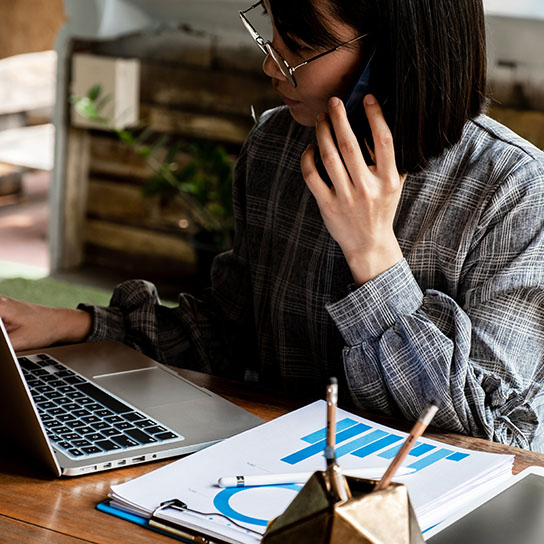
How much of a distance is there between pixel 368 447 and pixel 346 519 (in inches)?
15.8

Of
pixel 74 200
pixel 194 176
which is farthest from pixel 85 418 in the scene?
pixel 74 200

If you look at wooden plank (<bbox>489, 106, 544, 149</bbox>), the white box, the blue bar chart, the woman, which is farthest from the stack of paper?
the white box

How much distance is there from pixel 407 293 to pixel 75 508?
1.60 feet

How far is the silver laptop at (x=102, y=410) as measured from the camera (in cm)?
91

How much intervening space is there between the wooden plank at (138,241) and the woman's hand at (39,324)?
282cm

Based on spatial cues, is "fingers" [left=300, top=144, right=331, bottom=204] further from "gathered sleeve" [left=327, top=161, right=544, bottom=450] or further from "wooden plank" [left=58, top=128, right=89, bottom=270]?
"wooden plank" [left=58, top=128, right=89, bottom=270]

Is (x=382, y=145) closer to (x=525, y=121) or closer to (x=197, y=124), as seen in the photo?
(x=525, y=121)

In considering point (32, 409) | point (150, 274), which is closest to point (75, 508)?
point (32, 409)

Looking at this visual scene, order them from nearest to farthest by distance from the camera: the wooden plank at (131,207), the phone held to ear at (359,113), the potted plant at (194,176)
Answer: the phone held to ear at (359,113) < the potted plant at (194,176) < the wooden plank at (131,207)

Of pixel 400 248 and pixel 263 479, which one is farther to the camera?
pixel 400 248

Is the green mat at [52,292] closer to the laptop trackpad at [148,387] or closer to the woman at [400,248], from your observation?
the woman at [400,248]

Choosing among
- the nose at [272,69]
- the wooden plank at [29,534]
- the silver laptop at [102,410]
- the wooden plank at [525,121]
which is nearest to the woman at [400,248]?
the nose at [272,69]

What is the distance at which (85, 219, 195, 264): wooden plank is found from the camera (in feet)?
14.0

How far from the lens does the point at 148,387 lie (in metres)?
1.15
